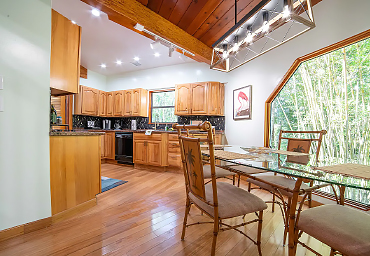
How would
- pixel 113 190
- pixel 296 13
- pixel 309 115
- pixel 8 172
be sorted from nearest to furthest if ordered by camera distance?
pixel 296 13 → pixel 8 172 → pixel 309 115 → pixel 113 190

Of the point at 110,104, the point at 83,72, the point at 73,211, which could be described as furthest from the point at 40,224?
the point at 83,72

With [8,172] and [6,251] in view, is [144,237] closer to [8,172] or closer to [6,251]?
[6,251]

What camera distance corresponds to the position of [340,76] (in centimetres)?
203

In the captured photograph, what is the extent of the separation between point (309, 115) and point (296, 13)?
1791 mm

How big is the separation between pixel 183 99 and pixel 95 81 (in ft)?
10.0

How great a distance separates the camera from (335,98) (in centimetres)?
209

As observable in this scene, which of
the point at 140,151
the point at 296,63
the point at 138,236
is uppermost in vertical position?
the point at 296,63

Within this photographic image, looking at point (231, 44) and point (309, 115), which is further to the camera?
point (309, 115)

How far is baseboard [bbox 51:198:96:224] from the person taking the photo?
1.73m

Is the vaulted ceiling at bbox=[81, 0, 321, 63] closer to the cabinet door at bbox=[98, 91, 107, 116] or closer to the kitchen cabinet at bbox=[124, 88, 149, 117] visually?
the kitchen cabinet at bbox=[124, 88, 149, 117]

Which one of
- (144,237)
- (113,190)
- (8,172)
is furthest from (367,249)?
(113,190)

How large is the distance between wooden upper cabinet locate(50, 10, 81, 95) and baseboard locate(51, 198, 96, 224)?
4.36ft

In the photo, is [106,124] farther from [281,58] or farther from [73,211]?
[281,58]

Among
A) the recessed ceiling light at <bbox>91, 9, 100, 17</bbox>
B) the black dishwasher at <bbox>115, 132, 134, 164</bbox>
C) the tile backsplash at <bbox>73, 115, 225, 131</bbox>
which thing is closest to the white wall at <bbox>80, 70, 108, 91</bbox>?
the tile backsplash at <bbox>73, 115, 225, 131</bbox>
